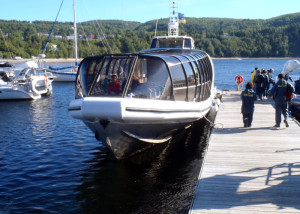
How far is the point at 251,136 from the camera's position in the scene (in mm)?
10766

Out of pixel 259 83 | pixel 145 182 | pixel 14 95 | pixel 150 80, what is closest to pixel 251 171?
pixel 145 182

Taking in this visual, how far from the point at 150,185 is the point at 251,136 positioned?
12.2 feet

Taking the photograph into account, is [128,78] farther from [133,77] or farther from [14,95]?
[14,95]

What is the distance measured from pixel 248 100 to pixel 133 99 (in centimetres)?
456

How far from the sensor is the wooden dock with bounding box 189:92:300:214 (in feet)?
20.2

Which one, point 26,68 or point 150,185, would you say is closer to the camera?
point 150,185

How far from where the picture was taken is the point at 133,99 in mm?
8641

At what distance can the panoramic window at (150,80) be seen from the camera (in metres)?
9.06

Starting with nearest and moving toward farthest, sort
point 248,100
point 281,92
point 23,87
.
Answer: point 281,92
point 248,100
point 23,87

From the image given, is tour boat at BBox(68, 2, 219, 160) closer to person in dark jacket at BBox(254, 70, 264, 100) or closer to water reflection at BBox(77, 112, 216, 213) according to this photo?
water reflection at BBox(77, 112, 216, 213)

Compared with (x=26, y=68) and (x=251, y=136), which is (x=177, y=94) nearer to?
(x=251, y=136)

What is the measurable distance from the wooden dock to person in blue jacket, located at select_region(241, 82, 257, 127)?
0.43 meters

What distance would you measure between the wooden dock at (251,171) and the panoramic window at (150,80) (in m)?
2.08

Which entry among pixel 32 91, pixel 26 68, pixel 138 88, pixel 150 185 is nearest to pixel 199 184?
pixel 150 185
